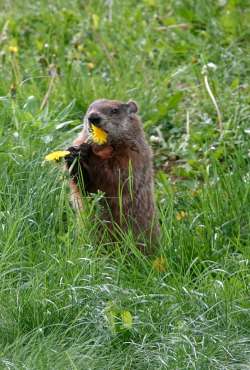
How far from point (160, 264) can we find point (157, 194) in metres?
1.46

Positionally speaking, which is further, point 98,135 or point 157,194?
point 157,194

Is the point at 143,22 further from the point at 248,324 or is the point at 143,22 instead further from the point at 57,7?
the point at 248,324

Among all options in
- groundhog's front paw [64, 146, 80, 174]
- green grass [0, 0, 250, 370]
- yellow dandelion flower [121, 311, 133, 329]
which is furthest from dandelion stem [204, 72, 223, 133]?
yellow dandelion flower [121, 311, 133, 329]

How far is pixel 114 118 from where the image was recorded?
21.4 ft

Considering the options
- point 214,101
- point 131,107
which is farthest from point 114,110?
point 214,101

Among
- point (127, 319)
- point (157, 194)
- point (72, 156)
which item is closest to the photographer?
point (127, 319)

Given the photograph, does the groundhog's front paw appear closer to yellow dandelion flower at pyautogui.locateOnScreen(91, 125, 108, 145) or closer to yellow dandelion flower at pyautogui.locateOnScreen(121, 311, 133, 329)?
yellow dandelion flower at pyautogui.locateOnScreen(91, 125, 108, 145)

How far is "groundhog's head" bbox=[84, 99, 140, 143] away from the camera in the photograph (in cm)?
642

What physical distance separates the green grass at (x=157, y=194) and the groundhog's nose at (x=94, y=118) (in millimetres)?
340

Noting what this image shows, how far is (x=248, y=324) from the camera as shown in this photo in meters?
5.04

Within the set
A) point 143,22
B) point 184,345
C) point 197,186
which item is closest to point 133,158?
point 197,186

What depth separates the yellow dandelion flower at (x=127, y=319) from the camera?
4.90 meters

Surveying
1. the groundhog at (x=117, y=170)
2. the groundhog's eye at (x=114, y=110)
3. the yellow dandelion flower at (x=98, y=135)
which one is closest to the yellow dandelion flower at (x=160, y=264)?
the groundhog at (x=117, y=170)

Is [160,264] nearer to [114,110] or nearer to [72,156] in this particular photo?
[72,156]
